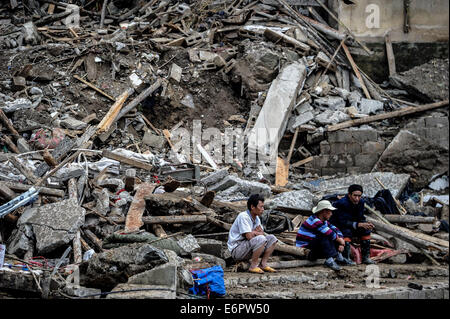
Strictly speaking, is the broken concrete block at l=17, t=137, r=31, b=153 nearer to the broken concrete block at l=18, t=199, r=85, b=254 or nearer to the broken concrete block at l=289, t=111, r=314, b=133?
the broken concrete block at l=18, t=199, r=85, b=254

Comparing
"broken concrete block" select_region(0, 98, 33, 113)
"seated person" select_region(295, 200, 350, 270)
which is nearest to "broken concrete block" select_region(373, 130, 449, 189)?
"seated person" select_region(295, 200, 350, 270)

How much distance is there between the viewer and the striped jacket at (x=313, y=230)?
749 centimetres

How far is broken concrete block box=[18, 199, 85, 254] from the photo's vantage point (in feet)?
26.1

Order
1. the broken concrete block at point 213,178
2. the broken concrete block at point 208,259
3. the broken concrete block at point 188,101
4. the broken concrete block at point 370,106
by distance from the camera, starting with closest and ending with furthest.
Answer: the broken concrete block at point 208,259 → the broken concrete block at point 213,178 → the broken concrete block at point 370,106 → the broken concrete block at point 188,101

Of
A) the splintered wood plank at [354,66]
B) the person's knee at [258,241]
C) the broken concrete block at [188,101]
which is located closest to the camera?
the person's knee at [258,241]

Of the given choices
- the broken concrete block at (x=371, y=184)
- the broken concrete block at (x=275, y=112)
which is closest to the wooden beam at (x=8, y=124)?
the broken concrete block at (x=275, y=112)

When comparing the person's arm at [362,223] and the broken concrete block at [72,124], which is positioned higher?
the broken concrete block at [72,124]

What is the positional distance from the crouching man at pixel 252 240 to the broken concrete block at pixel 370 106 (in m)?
7.91

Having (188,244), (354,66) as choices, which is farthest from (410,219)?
A: (354,66)

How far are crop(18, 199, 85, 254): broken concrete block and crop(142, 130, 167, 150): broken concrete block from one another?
547 centimetres

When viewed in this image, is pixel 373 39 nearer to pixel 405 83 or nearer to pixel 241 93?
pixel 405 83

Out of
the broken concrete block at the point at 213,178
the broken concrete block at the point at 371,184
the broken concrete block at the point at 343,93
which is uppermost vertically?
the broken concrete block at the point at 343,93

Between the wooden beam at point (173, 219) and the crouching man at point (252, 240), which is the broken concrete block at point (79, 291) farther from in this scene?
the wooden beam at point (173, 219)

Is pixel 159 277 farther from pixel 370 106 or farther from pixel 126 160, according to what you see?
pixel 370 106
